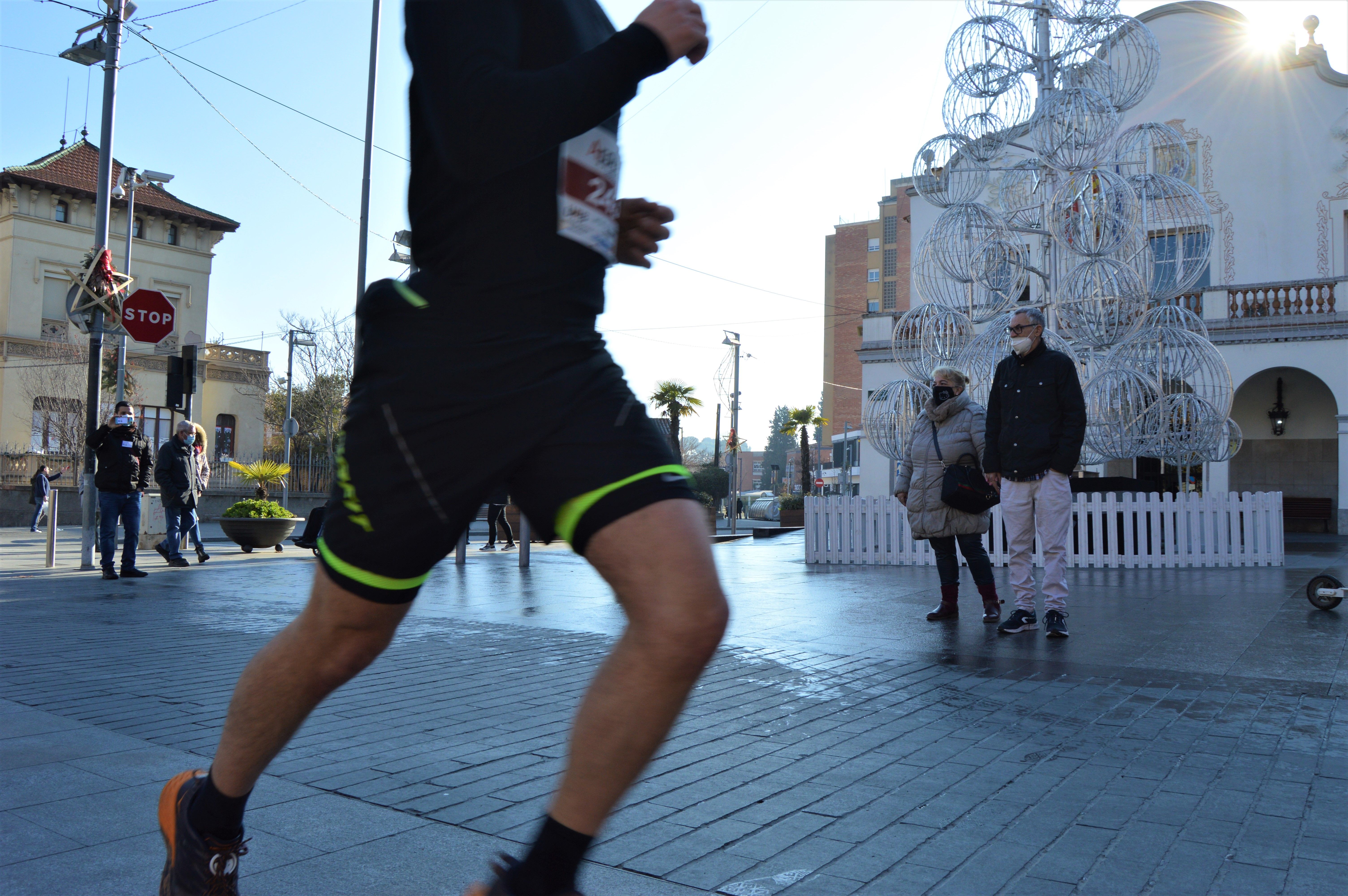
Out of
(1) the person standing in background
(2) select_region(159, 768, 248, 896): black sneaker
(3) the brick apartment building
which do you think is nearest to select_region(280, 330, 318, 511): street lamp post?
(1) the person standing in background

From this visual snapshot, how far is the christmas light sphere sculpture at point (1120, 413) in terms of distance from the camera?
13.6 m

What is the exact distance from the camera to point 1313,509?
23641 mm

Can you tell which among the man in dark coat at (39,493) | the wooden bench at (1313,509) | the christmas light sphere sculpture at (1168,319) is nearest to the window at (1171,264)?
the christmas light sphere sculpture at (1168,319)

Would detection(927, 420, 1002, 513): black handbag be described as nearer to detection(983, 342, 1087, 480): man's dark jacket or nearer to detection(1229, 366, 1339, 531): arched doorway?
detection(983, 342, 1087, 480): man's dark jacket

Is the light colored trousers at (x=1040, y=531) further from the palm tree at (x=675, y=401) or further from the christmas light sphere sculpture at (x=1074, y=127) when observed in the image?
the palm tree at (x=675, y=401)

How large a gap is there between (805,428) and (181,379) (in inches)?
1613

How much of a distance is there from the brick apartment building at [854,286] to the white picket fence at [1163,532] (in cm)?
7417

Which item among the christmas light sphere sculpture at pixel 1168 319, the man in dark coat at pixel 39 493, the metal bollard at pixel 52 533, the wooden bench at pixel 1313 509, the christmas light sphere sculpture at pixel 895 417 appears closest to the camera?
the metal bollard at pixel 52 533

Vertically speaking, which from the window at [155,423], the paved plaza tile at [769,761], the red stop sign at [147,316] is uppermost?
the window at [155,423]

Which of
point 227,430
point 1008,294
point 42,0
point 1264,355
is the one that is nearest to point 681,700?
point 1008,294

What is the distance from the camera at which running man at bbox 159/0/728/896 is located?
1.49 m

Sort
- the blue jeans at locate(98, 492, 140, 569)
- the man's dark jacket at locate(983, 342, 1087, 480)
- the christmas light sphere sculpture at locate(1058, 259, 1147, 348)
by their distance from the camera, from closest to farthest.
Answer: the man's dark jacket at locate(983, 342, 1087, 480)
the blue jeans at locate(98, 492, 140, 569)
the christmas light sphere sculpture at locate(1058, 259, 1147, 348)

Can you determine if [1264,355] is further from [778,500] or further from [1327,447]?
[778,500]

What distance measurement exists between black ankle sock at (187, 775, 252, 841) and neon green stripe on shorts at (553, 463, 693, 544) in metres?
0.79
